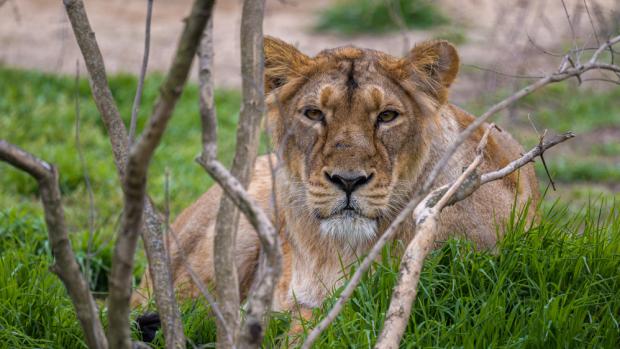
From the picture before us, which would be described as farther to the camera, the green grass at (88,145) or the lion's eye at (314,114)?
the green grass at (88,145)

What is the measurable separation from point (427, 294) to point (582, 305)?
0.49m

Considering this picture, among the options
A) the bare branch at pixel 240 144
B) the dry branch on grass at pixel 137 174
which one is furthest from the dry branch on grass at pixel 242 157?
the dry branch on grass at pixel 137 174

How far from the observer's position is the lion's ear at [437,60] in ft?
12.2

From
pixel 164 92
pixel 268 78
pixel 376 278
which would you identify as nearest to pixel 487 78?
pixel 268 78

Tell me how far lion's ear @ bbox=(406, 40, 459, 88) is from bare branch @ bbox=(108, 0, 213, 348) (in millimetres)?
1742

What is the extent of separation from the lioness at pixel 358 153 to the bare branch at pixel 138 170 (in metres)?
1.13

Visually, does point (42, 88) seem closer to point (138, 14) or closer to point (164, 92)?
point (138, 14)

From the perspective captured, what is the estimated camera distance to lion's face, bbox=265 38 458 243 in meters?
3.42

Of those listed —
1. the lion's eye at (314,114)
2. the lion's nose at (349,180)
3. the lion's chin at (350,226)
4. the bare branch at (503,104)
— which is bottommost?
the lion's chin at (350,226)

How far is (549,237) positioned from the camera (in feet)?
11.4

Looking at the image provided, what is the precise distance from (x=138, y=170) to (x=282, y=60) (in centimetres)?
173

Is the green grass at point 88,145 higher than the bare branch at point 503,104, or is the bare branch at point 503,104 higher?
the bare branch at point 503,104

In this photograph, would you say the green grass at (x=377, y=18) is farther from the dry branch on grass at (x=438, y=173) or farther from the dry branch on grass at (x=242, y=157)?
the dry branch on grass at (x=242, y=157)

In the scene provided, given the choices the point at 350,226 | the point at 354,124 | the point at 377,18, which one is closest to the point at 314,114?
the point at 354,124
